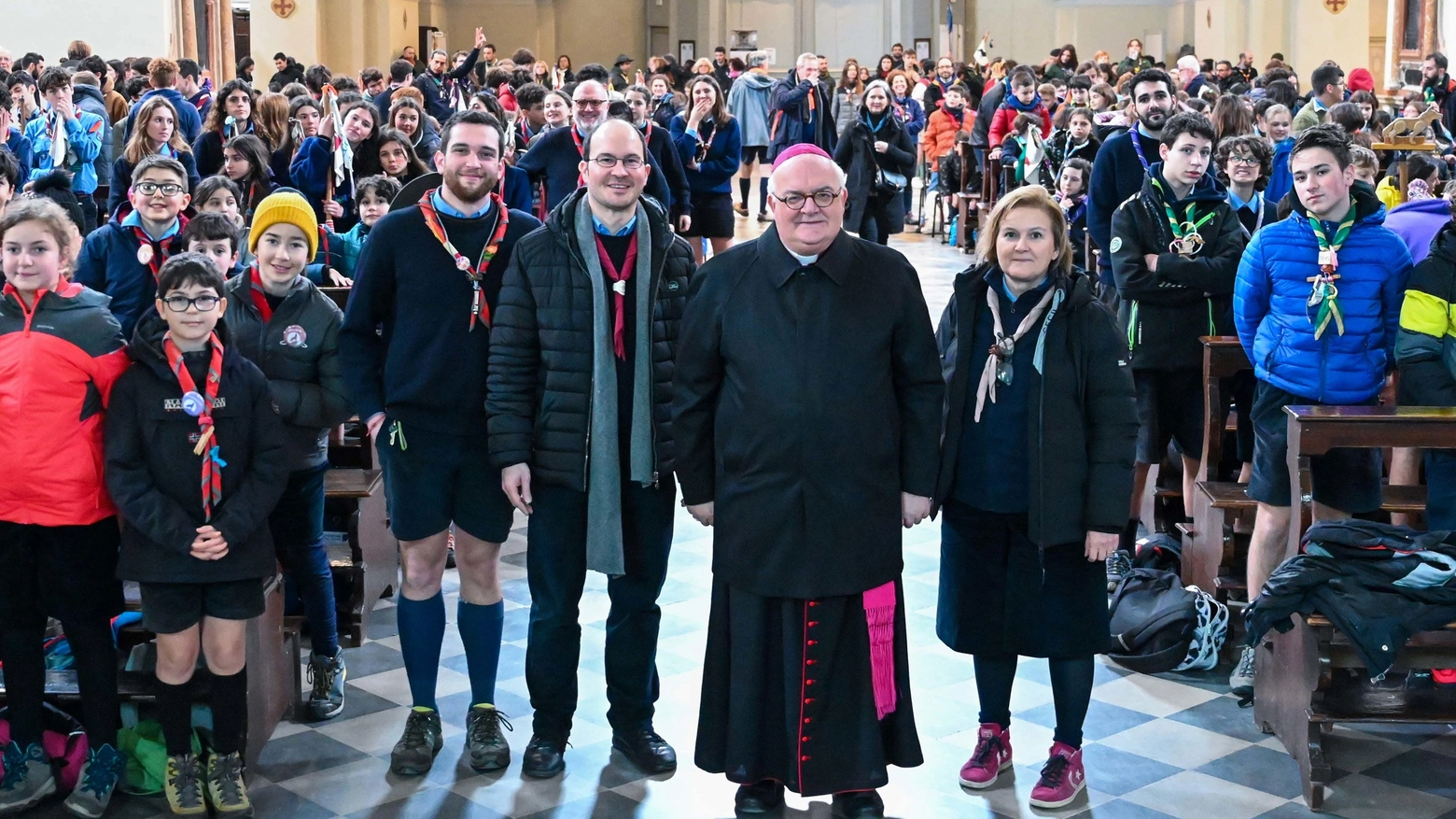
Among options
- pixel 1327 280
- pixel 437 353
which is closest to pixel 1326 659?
pixel 1327 280

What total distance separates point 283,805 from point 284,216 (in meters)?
1.77

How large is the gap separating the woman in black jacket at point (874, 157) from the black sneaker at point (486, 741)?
8.42 m

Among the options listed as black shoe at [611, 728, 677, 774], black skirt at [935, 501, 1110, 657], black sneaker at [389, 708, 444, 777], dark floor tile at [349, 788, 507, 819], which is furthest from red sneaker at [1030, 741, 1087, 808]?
black sneaker at [389, 708, 444, 777]

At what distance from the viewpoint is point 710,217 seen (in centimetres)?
1170

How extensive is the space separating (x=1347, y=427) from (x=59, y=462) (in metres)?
3.68

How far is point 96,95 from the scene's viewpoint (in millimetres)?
12359

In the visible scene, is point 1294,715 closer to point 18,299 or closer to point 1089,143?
point 18,299

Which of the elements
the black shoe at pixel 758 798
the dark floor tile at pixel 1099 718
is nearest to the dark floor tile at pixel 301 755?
the black shoe at pixel 758 798

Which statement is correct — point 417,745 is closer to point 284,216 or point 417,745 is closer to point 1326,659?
point 284,216

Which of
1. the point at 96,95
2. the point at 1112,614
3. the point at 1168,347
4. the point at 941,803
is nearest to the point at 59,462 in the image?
the point at 941,803

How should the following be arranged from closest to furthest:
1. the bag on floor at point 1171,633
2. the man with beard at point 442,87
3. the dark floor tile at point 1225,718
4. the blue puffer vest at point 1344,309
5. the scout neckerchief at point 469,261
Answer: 1. the scout neckerchief at point 469,261
2. the dark floor tile at point 1225,718
3. the blue puffer vest at point 1344,309
4. the bag on floor at point 1171,633
5. the man with beard at point 442,87

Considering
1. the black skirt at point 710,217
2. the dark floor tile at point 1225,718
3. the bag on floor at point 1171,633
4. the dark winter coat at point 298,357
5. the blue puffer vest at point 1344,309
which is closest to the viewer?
the dark winter coat at point 298,357

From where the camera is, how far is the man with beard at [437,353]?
465 centimetres

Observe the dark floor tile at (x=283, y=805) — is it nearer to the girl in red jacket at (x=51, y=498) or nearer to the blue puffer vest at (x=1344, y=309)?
the girl in red jacket at (x=51, y=498)
